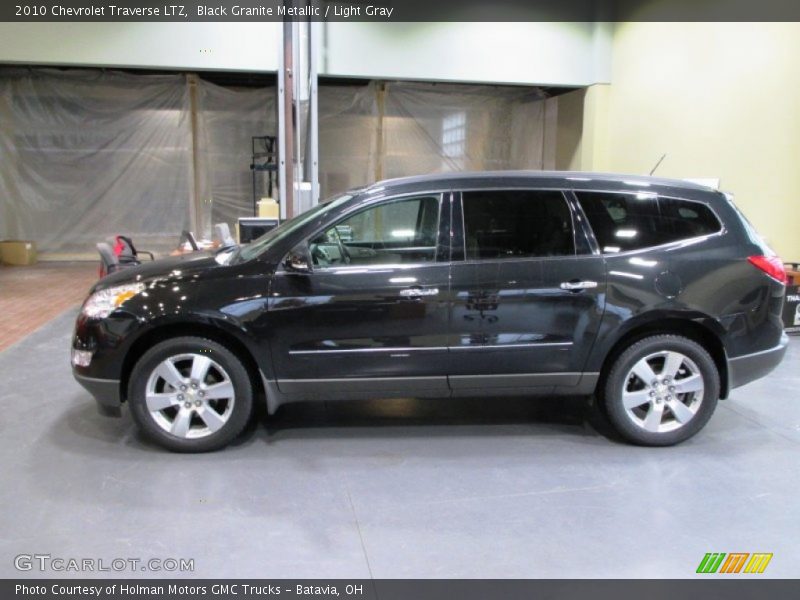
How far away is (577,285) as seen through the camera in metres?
3.69

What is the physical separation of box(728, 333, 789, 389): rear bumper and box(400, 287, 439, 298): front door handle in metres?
1.82

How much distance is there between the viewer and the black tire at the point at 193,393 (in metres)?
3.61

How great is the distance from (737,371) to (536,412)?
4.20 ft

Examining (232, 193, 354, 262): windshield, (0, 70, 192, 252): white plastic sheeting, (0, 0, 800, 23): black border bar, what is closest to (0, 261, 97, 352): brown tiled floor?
(0, 70, 192, 252): white plastic sheeting

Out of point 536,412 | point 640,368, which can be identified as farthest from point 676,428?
point 536,412

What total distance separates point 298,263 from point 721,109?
6.90 metres

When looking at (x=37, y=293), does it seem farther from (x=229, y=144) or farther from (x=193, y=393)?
(x=193, y=393)

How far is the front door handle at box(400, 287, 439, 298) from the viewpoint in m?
3.64

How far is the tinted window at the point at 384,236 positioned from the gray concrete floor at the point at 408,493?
1.12 metres

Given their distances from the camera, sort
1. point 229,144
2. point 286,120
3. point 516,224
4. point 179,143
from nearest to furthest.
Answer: point 516,224
point 286,120
point 179,143
point 229,144

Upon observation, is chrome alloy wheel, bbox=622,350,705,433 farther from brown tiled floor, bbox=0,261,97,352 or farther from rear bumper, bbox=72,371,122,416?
brown tiled floor, bbox=0,261,97,352

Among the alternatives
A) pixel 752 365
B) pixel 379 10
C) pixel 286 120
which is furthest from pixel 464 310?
pixel 379 10

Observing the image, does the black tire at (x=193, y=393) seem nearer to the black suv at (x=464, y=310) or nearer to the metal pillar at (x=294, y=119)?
the black suv at (x=464, y=310)
